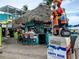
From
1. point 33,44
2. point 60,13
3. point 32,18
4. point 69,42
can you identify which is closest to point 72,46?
point 69,42

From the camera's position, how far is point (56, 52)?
935 centimetres

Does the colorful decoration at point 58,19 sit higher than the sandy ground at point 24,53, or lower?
higher

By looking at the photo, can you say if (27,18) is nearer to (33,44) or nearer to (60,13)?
(33,44)

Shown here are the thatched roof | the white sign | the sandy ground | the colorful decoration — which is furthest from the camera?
the thatched roof

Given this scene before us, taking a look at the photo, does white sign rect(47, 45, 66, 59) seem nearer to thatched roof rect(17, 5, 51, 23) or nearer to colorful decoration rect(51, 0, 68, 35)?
colorful decoration rect(51, 0, 68, 35)

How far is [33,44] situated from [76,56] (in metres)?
16.7

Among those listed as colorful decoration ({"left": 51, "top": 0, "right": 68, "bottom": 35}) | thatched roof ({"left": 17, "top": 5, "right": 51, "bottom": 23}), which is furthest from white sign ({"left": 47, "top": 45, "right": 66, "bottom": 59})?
thatched roof ({"left": 17, "top": 5, "right": 51, "bottom": 23})

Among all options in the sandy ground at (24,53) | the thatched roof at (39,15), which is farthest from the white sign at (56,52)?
the thatched roof at (39,15)

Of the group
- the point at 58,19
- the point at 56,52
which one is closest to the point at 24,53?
the point at 58,19

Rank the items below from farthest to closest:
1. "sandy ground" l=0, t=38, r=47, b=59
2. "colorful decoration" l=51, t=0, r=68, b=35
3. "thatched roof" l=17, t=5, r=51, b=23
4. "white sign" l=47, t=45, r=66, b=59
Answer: "thatched roof" l=17, t=5, r=51, b=23, "sandy ground" l=0, t=38, r=47, b=59, "colorful decoration" l=51, t=0, r=68, b=35, "white sign" l=47, t=45, r=66, b=59

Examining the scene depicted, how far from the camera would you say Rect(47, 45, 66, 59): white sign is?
29.5ft

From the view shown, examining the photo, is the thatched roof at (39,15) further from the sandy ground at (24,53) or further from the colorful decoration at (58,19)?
Answer: the colorful decoration at (58,19)

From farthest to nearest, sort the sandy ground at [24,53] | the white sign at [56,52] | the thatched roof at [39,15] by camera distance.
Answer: the thatched roof at [39,15] → the sandy ground at [24,53] → the white sign at [56,52]

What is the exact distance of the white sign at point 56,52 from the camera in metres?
8.98
